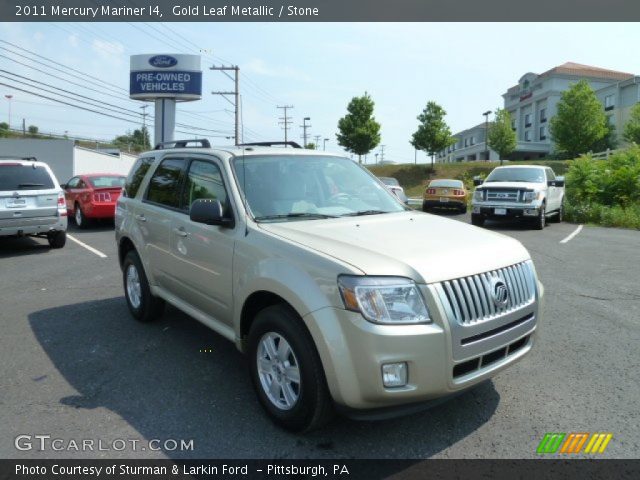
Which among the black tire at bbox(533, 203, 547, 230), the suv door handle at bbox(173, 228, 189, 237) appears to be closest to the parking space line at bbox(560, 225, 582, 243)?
the black tire at bbox(533, 203, 547, 230)

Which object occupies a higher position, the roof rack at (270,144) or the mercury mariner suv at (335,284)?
the roof rack at (270,144)

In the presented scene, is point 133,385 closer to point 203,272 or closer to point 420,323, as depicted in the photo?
point 203,272

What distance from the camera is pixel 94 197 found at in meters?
14.2

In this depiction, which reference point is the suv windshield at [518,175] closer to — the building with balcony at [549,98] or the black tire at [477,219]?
the black tire at [477,219]

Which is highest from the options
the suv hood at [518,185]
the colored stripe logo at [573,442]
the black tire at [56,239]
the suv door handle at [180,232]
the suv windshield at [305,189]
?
the suv hood at [518,185]

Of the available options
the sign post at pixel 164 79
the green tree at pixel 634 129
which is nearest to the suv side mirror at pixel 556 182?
the sign post at pixel 164 79

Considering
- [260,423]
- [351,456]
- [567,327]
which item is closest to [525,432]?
[351,456]

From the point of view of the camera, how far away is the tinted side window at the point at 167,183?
487cm

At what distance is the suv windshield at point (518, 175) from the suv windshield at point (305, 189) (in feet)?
41.1

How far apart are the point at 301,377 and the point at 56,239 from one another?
31.4ft

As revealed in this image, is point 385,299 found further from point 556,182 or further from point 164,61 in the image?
point 164,61

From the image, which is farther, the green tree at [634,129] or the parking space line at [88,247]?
the green tree at [634,129]

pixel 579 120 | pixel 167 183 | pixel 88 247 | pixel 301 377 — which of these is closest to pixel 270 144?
pixel 167 183

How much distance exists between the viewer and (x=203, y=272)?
4.16m
